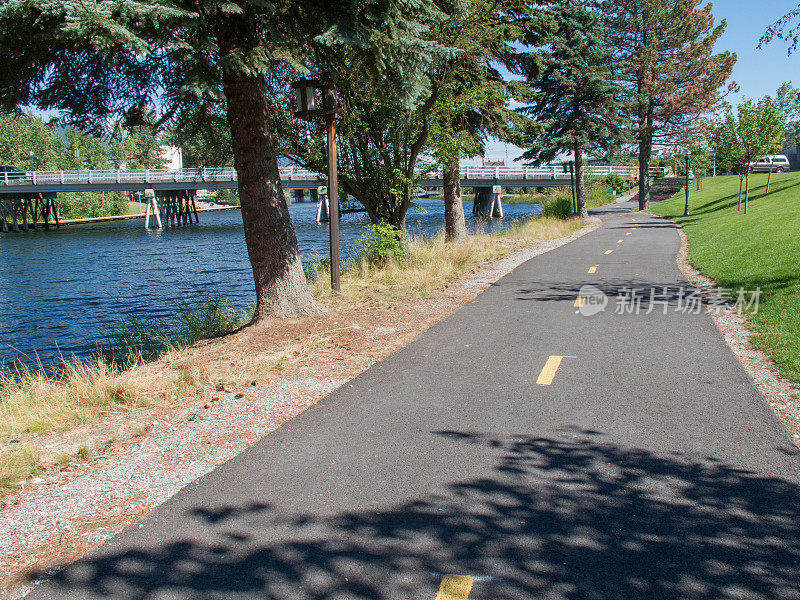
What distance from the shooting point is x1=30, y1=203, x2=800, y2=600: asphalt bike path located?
128 inches

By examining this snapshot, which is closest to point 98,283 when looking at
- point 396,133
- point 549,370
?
point 396,133

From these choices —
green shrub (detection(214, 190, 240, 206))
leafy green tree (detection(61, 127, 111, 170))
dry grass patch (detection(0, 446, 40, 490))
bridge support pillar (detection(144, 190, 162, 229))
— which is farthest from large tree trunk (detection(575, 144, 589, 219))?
green shrub (detection(214, 190, 240, 206))

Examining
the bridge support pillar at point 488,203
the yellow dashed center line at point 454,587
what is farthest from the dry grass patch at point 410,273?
the bridge support pillar at point 488,203

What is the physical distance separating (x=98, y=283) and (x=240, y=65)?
20224mm

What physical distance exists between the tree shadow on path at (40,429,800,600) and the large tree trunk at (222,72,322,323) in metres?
5.98

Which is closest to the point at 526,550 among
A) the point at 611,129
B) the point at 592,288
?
the point at 592,288

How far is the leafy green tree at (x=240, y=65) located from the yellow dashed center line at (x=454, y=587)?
5.74 meters

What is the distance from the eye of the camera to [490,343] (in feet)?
27.5

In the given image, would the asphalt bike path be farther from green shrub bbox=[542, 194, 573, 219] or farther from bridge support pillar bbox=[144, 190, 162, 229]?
bridge support pillar bbox=[144, 190, 162, 229]

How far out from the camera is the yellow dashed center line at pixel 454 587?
3.09 m

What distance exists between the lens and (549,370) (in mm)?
7055

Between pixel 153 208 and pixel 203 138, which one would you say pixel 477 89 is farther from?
pixel 153 208

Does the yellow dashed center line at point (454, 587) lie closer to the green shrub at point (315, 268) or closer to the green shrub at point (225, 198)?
the green shrub at point (315, 268)

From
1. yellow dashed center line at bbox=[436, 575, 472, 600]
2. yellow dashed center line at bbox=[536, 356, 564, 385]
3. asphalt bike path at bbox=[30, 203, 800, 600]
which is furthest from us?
yellow dashed center line at bbox=[536, 356, 564, 385]
